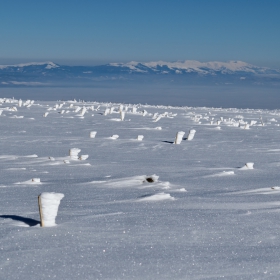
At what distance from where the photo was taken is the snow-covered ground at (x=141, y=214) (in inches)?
132

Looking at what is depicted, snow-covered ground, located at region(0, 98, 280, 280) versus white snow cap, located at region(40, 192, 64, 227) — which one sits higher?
white snow cap, located at region(40, 192, 64, 227)

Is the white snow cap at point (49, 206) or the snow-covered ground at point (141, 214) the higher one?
the white snow cap at point (49, 206)

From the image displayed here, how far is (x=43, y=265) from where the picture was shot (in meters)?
3.35

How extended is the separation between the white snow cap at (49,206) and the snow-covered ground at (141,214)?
0.29ft

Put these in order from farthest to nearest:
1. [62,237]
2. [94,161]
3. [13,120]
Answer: [13,120] → [94,161] → [62,237]

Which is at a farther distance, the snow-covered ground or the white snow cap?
the white snow cap

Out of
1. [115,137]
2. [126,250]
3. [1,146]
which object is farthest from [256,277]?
[115,137]

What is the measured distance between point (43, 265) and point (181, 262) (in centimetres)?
91

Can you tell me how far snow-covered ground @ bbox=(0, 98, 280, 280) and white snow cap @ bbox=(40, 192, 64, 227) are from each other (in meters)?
0.09

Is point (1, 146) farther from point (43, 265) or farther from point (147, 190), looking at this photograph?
point (43, 265)

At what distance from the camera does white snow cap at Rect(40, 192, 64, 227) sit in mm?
4098

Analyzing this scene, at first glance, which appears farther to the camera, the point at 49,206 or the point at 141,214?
the point at 141,214

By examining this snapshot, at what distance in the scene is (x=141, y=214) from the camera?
4.73 metres

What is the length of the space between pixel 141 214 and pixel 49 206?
0.98 metres
